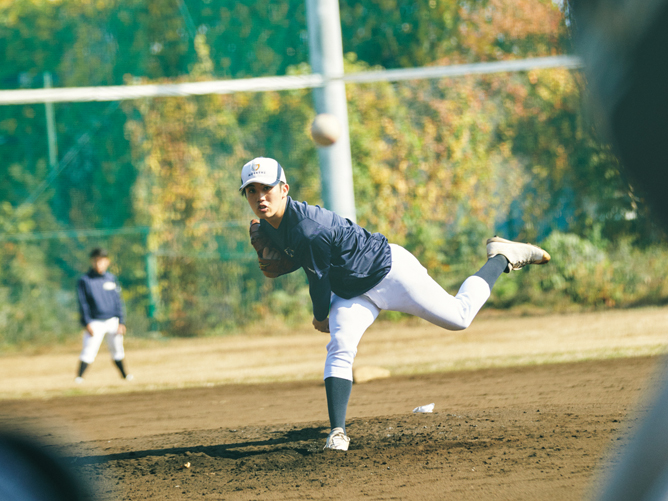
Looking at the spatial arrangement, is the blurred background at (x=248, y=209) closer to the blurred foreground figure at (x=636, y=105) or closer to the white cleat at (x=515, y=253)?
the white cleat at (x=515, y=253)

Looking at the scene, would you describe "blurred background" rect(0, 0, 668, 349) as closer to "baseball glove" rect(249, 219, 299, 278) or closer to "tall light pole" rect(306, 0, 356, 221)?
"tall light pole" rect(306, 0, 356, 221)

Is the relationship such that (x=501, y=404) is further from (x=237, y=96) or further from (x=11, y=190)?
(x=11, y=190)

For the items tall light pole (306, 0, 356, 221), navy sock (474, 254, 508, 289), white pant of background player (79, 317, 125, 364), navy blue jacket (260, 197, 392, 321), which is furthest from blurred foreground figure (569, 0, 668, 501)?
white pant of background player (79, 317, 125, 364)

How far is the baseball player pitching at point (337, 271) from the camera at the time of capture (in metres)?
4.25

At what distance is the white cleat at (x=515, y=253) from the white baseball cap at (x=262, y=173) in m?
1.75

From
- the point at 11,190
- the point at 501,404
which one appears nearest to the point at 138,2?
the point at 11,190


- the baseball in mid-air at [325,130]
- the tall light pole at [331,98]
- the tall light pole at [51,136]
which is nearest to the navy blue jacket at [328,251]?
the baseball in mid-air at [325,130]

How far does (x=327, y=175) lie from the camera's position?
8.86 m

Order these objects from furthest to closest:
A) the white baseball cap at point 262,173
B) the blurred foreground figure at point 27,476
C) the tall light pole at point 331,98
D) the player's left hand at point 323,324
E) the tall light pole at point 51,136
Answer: the tall light pole at point 51,136 < the tall light pole at point 331,98 < the player's left hand at point 323,324 < the white baseball cap at point 262,173 < the blurred foreground figure at point 27,476

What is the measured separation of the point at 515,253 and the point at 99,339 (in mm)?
5892

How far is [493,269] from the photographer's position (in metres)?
4.99

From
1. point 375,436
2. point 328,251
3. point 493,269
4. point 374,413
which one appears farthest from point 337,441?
point 493,269

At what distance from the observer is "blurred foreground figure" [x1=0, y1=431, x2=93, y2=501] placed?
241cm

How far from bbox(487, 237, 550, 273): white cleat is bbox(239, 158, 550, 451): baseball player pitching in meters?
0.57
